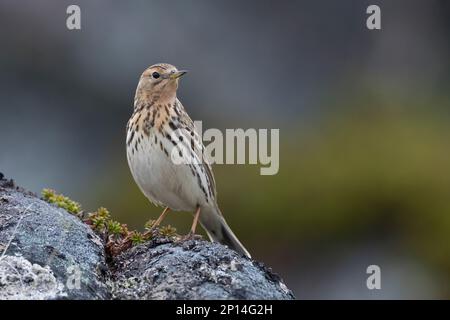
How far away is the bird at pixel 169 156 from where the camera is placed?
1097 centimetres

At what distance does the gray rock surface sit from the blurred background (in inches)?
310

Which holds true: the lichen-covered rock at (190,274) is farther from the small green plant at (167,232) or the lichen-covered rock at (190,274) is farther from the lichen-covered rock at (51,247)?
the small green plant at (167,232)

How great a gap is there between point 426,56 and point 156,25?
306 inches

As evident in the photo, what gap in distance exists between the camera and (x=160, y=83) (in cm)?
1177

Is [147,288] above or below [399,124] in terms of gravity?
below

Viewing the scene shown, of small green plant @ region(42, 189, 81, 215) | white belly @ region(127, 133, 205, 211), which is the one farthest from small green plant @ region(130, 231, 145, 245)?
white belly @ region(127, 133, 205, 211)

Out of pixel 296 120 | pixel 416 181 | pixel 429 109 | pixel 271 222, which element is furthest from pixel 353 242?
pixel 429 109

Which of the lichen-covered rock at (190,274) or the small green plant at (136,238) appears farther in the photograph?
the small green plant at (136,238)

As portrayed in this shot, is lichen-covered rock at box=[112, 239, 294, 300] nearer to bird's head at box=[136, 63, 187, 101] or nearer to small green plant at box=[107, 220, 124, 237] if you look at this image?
small green plant at box=[107, 220, 124, 237]

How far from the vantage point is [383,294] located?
54.3 feet

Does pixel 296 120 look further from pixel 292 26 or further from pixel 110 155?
pixel 110 155

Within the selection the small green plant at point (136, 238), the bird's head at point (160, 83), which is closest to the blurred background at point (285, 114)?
the bird's head at point (160, 83)

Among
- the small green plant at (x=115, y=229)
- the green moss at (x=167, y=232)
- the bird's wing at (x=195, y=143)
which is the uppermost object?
the bird's wing at (x=195, y=143)

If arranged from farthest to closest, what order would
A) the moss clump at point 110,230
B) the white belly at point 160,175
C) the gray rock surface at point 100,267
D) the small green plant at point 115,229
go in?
1. the white belly at point 160,175
2. the small green plant at point 115,229
3. the moss clump at point 110,230
4. the gray rock surface at point 100,267
